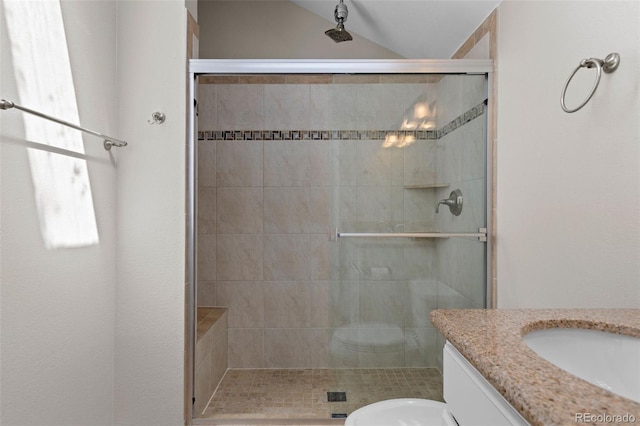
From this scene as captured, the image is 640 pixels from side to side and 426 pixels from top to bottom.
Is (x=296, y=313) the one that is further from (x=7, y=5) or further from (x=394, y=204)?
(x=7, y=5)

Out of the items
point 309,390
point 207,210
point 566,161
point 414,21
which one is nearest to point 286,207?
point 207,210

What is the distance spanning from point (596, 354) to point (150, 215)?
1.84m

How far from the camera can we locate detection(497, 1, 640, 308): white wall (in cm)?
114

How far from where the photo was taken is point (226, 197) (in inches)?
117

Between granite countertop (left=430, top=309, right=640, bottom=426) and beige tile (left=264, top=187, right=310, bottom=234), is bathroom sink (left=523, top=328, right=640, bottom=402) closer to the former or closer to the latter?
granite countertop (left=430, top=309, right=640, bottom=426)

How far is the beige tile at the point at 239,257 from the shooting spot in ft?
9.72

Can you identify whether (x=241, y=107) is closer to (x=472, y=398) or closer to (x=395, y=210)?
(x=395, y=210)

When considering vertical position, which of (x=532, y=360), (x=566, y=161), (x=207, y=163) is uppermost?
(x=207, y=163)

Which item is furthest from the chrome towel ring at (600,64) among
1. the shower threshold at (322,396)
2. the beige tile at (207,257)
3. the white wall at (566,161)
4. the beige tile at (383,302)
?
the beige tile at (207,257)

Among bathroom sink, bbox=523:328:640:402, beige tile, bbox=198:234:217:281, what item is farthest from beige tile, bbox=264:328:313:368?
bathroom sink, bbox=523:328:640:402

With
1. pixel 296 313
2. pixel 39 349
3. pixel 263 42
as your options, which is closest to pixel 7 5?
pixel 39 349

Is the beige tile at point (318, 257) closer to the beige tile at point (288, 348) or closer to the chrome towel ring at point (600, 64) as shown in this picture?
the beige tile at point (288, 348)

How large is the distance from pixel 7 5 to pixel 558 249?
2030mm

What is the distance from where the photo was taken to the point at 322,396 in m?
2.41
